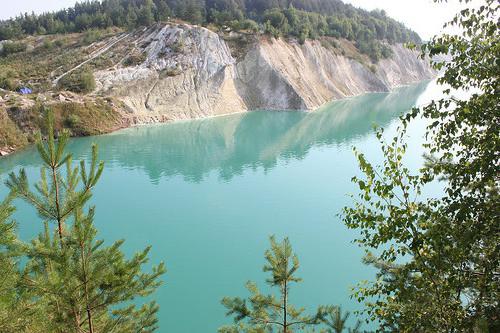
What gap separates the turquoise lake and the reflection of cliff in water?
122 mm

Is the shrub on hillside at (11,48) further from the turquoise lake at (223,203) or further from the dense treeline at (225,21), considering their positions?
the turquoise lake at (223,203)

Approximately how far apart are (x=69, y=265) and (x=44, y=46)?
70.0 meters

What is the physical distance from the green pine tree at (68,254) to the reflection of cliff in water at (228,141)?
76.5ft

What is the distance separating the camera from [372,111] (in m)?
62.2

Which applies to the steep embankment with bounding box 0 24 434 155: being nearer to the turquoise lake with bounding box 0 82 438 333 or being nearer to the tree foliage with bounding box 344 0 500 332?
the turquoise lake with bounding box 0 82 438 333

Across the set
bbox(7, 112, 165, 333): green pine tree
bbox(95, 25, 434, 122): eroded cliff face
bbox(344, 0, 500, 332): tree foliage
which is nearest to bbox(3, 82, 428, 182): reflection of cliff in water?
bbox(95, 25, 434, 122): eroded cliff face

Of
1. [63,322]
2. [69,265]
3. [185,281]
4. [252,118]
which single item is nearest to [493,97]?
[69,265]

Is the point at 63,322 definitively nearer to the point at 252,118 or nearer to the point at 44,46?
the point at 252,118

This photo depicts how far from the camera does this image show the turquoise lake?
15.2m

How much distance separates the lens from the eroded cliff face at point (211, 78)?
177 feet

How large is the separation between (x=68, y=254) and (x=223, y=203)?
63.6 ft

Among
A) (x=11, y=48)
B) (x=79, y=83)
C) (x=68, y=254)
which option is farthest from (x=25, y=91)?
(x=68, y=254)

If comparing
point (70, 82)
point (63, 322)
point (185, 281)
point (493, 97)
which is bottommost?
point (185, 281)

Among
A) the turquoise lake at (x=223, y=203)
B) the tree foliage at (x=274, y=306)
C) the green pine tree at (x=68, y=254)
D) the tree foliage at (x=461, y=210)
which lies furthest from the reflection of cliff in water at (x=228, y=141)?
the green pine tree at (x=68, y=254)
